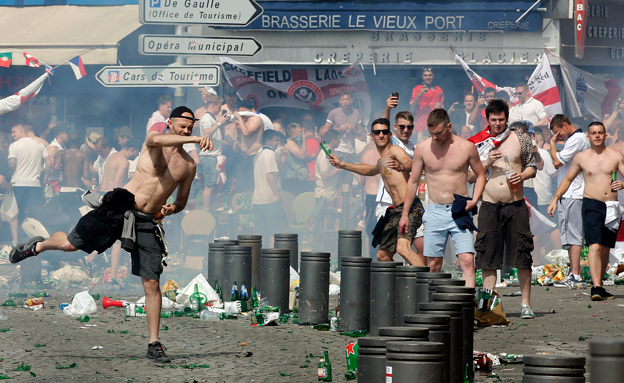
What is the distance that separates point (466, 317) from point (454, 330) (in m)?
0.54

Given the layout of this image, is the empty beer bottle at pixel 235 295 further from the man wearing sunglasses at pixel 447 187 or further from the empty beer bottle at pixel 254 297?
the man wearing sunglasses at pixel 447 187

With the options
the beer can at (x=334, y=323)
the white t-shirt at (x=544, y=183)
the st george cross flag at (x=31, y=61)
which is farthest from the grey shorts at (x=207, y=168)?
the beer can at (x=334, y=323)

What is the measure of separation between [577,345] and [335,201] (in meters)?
9.28

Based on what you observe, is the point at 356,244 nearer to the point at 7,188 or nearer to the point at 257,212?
the point at 257,212

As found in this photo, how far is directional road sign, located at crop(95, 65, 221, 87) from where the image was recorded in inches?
506

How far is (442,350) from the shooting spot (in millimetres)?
4426

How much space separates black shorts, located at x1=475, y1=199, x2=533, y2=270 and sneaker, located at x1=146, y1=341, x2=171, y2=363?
3.28 meters

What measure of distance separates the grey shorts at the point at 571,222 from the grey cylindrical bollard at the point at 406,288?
4317 mm

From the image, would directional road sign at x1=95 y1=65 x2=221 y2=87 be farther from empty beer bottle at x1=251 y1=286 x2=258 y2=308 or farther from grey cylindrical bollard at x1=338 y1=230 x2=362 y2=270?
empty beer bottle at x1=251 y1=286 x2=258 y2=308

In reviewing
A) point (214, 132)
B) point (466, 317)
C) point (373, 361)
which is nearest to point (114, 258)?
point (214, 132)

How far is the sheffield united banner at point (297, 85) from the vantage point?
17672 mm

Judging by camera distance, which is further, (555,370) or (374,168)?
(374,168)

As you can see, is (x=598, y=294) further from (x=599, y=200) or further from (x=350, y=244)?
(x=350, y=244)

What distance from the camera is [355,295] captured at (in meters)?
8.32
